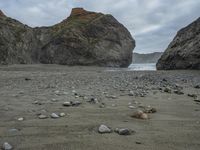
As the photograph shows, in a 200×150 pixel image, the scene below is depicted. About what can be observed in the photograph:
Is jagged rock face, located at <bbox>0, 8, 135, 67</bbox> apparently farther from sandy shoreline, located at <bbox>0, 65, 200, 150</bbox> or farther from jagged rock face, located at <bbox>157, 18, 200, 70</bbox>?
sandy shoreline, located at <bbox>0, 65, 200, 150</bbox>

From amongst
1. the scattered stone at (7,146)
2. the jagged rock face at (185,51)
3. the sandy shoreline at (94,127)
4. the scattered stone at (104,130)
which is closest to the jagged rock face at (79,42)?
A: the jagged rock face at (185,51)

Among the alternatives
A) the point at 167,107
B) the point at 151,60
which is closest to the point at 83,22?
the point at 167,107

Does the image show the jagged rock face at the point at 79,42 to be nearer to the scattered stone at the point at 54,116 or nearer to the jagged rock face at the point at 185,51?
the jagged rock face at the point at 185,51

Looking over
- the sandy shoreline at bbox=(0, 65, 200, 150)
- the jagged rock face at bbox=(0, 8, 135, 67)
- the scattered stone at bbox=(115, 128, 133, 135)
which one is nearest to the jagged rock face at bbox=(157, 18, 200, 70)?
the sandy shoreline at bbox=(0, 65, 200, 150)

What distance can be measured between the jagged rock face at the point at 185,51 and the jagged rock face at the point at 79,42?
2184cm

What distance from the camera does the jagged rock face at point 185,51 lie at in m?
20.7

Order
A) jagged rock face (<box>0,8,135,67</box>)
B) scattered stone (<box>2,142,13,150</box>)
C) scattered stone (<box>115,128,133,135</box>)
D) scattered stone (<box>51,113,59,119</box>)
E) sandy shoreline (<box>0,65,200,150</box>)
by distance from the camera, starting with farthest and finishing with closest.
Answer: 1. jagged rock face (<box>0,8,135,67</box>)
2. scattered stone (<box>51,113,59,119</box>)
3. scattered stone (<box>115,128,133,135</box>)
4. sandy shoreline (<box>0,65,200,150</box>)
5. scattered stone (<box>2,142,13,150</box>)

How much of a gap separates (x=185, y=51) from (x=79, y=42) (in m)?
26.5

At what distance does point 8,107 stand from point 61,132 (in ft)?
6.35

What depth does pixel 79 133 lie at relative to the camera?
3369 mm

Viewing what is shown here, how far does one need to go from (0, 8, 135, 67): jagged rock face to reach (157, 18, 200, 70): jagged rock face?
71.7 feet

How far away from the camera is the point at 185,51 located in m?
21.8

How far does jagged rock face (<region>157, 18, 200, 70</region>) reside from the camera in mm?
20719

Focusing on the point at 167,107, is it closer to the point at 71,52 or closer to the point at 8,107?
the point at 8,107
